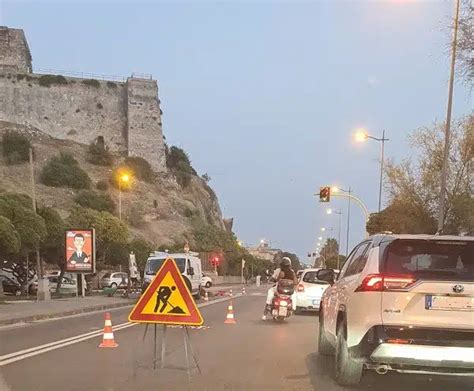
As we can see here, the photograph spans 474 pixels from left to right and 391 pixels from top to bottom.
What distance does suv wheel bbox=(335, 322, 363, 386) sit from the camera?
836 centimetres

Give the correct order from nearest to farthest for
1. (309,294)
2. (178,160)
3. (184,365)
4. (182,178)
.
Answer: (184,365) < (309,294) < (182,178) < (178,160)

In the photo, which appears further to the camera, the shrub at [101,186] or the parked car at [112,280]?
the shrub at [101,186]

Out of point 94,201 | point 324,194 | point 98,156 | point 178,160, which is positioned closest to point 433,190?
point 324,194

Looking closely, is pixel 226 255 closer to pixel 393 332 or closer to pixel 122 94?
pixel 122 94

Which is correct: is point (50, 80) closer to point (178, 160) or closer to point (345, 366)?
point (178, 160)

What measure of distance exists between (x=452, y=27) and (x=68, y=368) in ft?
39.5

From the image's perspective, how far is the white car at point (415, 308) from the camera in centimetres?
758

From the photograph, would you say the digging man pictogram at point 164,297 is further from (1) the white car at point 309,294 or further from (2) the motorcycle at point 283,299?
(1) the white car at point 309,294

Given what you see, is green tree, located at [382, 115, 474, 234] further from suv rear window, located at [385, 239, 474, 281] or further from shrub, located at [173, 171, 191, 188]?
shrub, located at [173, 171, 191, 188]

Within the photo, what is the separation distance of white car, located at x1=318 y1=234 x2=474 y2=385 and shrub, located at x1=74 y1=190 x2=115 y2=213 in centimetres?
7940

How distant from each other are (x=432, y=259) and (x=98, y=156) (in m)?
95.0

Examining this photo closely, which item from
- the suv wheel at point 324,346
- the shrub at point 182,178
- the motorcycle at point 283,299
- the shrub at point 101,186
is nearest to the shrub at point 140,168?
the shrub at point 101,186

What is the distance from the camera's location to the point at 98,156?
100188mm

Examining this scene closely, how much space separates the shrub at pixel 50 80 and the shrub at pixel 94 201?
21743mm
